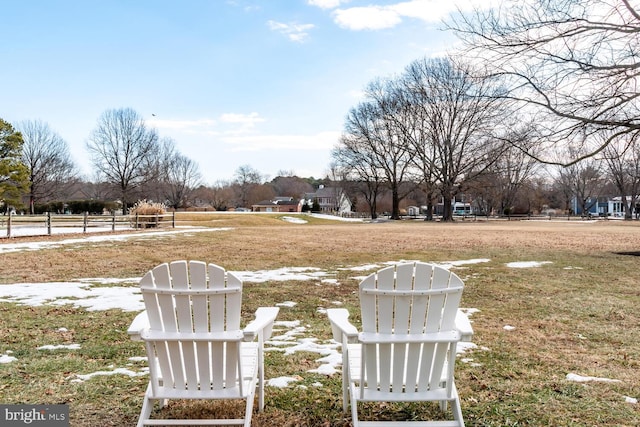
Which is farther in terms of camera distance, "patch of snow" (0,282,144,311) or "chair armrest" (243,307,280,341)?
"patch of snow" (0,282,144,311)

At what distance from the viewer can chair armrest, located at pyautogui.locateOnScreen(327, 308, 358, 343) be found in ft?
8.39

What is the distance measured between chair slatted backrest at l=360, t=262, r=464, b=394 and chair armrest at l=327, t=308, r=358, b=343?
0.26 ft

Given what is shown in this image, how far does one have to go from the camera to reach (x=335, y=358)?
12.9ft

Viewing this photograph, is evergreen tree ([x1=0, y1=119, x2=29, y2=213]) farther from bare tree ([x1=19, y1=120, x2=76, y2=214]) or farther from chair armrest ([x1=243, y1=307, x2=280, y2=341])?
bare tree ([x1=19, y1=120, x2=76, y2=214])

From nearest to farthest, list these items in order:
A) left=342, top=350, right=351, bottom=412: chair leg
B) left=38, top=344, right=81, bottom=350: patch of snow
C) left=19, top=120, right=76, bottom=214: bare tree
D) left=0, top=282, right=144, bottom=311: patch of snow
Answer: left=342, top=350, right=351, bottom=412: chair leg
left=38, top=344, right=81, bottom=350: patch of snow
left=0, top=282, right=144, bottom=311: patch of snow
left=19, top=120, right=76, bottom=214: bare tree

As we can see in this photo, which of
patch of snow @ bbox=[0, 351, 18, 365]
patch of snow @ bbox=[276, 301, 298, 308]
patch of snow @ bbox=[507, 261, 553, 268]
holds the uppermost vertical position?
patch of snow @ bbox=[0, 351, 18, 365]

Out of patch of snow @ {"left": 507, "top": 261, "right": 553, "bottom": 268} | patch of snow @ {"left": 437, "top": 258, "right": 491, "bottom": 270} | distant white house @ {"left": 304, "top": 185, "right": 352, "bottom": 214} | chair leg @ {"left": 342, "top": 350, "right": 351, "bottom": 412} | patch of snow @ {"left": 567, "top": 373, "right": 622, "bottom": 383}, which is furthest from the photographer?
distant white house @ {"left": 304, "top": 185, "right": 352, "bottom": 214}

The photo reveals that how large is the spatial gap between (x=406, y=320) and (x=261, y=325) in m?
0.87

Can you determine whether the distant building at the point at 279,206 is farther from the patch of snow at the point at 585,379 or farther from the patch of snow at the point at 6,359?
the patch of snow at the point at 585,379

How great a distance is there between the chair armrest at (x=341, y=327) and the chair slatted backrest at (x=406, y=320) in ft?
0.26

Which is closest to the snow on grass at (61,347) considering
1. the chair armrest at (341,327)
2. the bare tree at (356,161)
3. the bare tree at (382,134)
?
the chair armrest at (341,327)

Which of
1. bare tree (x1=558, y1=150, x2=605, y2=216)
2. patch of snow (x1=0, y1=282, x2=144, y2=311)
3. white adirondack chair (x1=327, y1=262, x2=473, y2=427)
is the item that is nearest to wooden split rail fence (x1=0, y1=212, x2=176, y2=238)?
patch of snow (x1=0, y1=282, x2=144, y2=311)

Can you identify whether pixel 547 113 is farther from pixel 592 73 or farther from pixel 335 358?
pixel 335 358

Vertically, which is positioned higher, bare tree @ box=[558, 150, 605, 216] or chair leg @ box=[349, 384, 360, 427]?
bare tree @ box=[558, 150, 605, 216]
